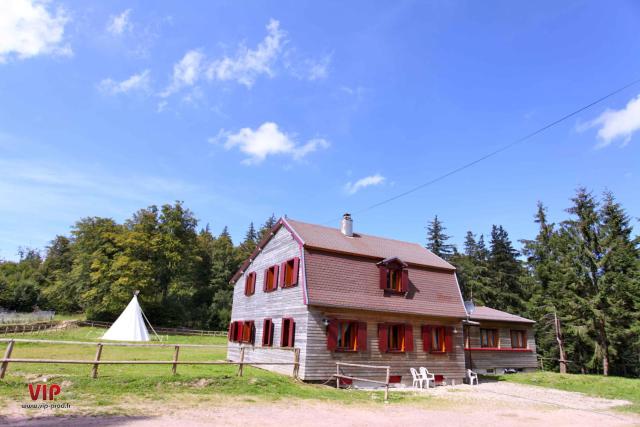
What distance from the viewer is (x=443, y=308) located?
19266 mm

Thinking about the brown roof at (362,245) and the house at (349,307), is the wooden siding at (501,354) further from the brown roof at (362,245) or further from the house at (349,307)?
the brown roof at (362,245)

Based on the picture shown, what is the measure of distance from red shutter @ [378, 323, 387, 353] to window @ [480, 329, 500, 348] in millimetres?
9104

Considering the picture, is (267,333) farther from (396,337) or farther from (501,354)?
(501,354)

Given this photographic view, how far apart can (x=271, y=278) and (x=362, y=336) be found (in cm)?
590

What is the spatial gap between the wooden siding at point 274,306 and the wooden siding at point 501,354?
1142 cm

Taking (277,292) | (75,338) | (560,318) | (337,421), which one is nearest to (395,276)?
(277,292)

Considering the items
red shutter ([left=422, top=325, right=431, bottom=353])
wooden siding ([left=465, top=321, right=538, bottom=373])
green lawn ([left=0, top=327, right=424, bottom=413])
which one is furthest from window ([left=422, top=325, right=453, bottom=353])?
green lawn ([left=0, top=327, right=424, bottom=413])

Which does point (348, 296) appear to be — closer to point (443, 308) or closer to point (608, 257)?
point (443, 308)

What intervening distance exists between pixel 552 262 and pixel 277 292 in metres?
22.0

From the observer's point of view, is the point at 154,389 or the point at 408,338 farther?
the point at 408,338

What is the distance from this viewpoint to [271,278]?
20.3m

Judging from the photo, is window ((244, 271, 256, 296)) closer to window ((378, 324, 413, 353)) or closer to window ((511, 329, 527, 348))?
window ((378, 324, 413, 353))

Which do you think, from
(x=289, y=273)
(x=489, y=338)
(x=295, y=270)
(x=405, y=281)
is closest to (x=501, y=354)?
(x=489, y=338)

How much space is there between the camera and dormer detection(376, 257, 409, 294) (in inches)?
722
